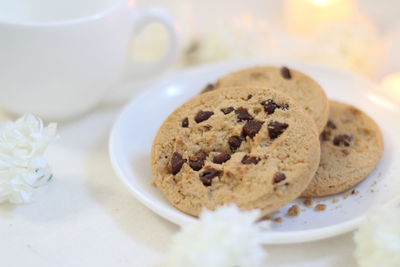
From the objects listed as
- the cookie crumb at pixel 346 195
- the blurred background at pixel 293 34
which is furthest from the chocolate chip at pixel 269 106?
the blurred background at pixel 293 34

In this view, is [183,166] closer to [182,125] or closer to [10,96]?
[182,125]

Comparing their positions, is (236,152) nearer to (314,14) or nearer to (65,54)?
(65,54)

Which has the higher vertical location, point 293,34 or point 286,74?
point 286,74

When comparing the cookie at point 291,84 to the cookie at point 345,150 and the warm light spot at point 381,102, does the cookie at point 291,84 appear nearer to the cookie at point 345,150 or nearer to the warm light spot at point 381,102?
the cookie at point 345,150

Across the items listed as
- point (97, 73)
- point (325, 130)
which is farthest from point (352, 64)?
point (97, 73)

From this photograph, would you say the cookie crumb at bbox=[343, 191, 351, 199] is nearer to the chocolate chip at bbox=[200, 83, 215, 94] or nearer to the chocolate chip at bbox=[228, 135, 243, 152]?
the chocolate chip at bbox=[228, 135, 243, 152]

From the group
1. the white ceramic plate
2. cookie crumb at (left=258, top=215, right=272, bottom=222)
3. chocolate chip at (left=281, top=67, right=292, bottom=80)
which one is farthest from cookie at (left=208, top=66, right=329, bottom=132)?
cookie crumb at (left=258, top=215, right=272, bottom=222)

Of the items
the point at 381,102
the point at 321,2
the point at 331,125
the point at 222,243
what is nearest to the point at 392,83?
the point at 381,102
